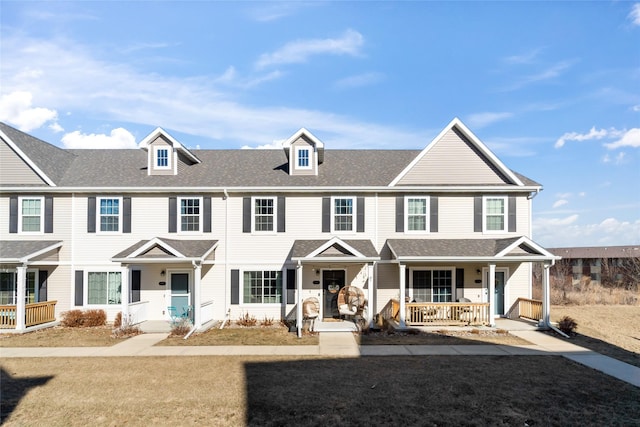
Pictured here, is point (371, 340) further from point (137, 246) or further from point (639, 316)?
point (639, 316)

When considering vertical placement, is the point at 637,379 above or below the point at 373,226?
below

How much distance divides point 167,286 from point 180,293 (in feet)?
2.11

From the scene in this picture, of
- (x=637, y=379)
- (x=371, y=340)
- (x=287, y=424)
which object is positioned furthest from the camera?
(x=371, y=340)

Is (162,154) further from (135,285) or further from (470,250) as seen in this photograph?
(470,250)

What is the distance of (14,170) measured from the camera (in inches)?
719

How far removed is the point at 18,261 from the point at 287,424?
46.8 feet

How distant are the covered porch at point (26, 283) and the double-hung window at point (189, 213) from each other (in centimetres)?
531

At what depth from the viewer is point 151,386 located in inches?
375

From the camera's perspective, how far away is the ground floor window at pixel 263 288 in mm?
18000

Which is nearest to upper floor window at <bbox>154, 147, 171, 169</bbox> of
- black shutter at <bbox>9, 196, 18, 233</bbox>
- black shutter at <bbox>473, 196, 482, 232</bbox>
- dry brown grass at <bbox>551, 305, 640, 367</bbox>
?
black shutter at <bbox>9, 196, 18, 233</bbox>

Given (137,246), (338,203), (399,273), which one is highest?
(338,203)

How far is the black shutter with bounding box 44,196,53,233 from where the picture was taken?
18.2 metres

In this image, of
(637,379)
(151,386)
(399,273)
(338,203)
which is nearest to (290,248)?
(338,203)

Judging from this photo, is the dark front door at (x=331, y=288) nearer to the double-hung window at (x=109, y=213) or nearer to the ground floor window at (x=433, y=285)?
the ground floor window at (x=433, y=285)
